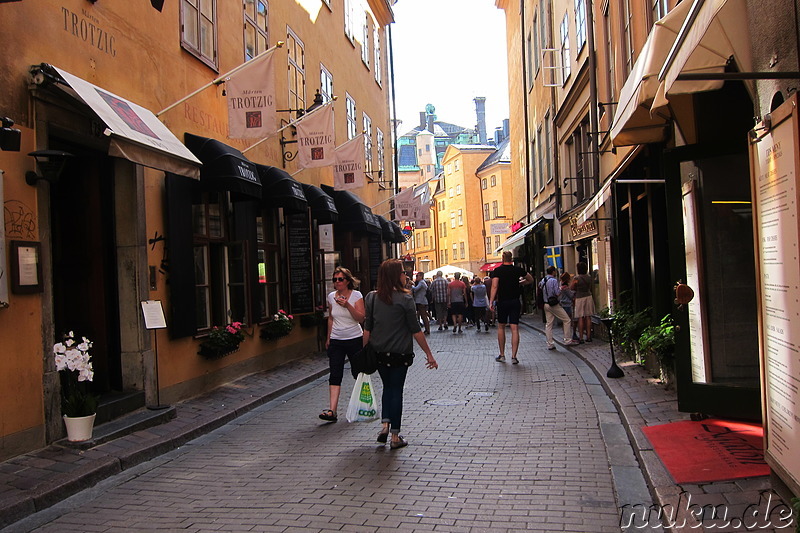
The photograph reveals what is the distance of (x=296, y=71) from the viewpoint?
15320 millimetres

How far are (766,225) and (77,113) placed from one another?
6304mm

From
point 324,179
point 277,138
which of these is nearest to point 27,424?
point 277,138

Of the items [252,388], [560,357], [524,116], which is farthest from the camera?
[524,116]

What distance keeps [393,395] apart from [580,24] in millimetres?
13760

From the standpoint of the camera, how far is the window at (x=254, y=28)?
12391 mm

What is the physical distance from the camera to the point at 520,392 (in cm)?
959

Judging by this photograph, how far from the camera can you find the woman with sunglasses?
7.91m

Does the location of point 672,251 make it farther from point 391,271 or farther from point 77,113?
point 77,113

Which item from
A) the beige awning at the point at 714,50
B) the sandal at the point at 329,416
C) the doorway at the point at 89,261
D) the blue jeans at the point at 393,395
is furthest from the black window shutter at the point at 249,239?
the beige awning at the point at 714,50

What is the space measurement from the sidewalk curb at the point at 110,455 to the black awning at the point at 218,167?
280 cm

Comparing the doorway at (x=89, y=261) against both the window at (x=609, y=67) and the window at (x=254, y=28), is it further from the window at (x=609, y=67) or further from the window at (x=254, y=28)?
the window at (x=609, y=67)

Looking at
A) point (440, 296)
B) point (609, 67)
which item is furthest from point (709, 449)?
point (440, 296)

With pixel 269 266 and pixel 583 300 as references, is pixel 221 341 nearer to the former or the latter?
pixel 269 266

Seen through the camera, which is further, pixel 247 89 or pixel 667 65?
pixel 247 89
